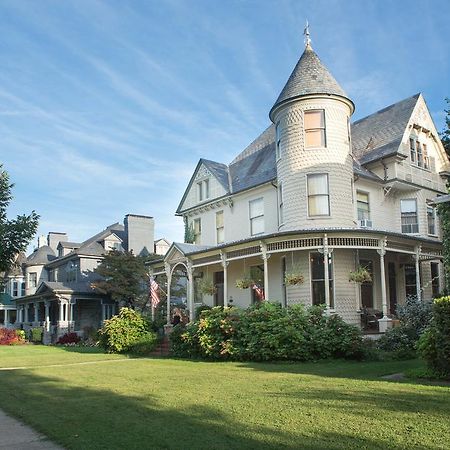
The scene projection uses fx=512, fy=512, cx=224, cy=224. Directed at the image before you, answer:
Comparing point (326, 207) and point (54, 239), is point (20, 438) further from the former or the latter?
point (54, 239)

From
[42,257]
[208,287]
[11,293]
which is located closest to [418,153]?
[208,287]

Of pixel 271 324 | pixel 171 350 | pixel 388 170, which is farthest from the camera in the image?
pixel 388 170

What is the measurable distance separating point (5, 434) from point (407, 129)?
2107 centimetres

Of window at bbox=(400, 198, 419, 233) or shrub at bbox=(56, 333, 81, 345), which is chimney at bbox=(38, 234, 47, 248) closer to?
shrub at bbox=(56, 333, 81, 345)

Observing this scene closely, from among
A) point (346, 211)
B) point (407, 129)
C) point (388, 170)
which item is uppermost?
point (407, 129)

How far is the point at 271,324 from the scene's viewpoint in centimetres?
1534

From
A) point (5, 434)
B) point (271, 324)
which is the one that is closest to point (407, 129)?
point (271, 324)

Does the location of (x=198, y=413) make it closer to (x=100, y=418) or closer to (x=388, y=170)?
(x=100, y=418)

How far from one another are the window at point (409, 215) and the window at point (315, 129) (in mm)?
5688

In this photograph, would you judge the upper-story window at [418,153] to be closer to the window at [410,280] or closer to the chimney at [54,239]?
the window at [410,280]

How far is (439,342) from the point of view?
966 centimetres

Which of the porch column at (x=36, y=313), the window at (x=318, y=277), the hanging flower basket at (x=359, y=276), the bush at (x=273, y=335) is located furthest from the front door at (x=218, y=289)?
the porch column at (x=36, y=313)

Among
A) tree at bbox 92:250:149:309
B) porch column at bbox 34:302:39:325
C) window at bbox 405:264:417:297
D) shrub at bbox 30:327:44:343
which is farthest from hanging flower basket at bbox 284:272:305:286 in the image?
porch column at bbox 34:302:39:325

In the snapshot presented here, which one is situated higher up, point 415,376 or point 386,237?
point 386,237
